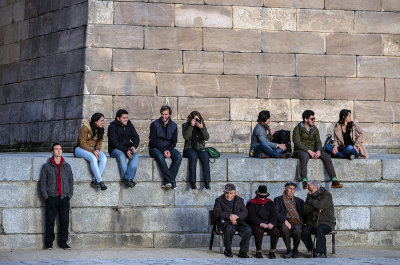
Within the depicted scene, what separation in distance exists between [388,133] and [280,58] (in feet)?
10.3

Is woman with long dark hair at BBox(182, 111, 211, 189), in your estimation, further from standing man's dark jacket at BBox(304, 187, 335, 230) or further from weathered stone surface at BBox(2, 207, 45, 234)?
weathered stone surface at BBox(2, 207, 45, 234)

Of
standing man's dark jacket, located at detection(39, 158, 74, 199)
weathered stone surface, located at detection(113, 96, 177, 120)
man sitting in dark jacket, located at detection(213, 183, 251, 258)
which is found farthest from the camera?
weathered stone surface, located at detection(113, 96, 177, 120)

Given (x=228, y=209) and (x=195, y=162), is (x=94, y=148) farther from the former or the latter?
(x=228, y=209)

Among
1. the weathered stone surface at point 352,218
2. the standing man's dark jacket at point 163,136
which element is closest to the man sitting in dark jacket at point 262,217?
the standing man's dark jacket at point 163,136

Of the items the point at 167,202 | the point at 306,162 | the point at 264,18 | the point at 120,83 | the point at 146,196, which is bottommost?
the point at 167,202

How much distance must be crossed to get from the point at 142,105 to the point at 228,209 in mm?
4216

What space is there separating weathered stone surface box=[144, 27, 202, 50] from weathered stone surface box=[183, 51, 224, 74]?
0.18 m

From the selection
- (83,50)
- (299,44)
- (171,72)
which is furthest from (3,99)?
(299,44)

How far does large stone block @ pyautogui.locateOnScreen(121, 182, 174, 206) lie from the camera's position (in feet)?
52.0

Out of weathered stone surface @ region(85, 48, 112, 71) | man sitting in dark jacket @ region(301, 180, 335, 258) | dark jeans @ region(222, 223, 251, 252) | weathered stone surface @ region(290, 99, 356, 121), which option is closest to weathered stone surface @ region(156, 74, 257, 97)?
weathered stone surface @ region(290, 99, 356, 121)

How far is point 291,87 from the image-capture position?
19.2m

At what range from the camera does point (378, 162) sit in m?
17.0

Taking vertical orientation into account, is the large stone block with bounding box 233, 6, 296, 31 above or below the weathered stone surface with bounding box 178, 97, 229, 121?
above

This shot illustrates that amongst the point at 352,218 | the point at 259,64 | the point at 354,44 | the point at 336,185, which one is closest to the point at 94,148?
the point at 336,185
